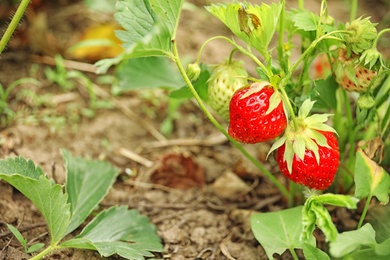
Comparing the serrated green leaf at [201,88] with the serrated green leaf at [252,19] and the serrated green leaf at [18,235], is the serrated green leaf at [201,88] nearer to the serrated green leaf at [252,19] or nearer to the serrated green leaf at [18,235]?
the serrated green leaf at [252,19]

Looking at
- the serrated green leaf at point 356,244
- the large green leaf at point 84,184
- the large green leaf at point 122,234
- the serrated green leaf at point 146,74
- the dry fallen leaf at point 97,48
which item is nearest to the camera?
the serrated green leaf at point 356,244

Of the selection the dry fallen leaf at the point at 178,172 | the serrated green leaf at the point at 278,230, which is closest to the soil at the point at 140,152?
the dry fallen leaf at the point at 178,172

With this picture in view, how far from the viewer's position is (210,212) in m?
1.69

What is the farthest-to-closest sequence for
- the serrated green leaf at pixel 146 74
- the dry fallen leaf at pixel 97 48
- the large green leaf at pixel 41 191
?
the dry fallen leaf at pixel 97 48 < the serrated green leaf at pixel 146 74 < the large green leaf at pixel 41 191

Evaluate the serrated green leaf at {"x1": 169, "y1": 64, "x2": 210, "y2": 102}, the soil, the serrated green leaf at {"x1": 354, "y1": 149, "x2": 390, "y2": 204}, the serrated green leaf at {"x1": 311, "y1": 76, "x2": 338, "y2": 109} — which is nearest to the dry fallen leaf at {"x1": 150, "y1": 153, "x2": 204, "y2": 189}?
the soil

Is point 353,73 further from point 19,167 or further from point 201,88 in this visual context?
point 19,167

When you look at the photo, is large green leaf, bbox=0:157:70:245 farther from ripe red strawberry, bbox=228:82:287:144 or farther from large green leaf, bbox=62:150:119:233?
ripe red strawberry, bbox=228:82:287:144

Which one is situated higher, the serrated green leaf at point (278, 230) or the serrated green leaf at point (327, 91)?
the serrated green leaf at point (327, 91)

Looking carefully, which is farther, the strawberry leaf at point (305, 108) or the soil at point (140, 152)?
the soil at point (140, 152)

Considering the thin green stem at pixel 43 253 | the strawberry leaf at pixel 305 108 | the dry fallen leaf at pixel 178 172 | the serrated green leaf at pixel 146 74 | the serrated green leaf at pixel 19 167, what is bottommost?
the dry fallen leaf at pixel 178 172

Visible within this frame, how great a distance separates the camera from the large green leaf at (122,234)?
4.45ft

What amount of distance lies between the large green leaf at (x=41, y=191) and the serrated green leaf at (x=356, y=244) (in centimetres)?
60

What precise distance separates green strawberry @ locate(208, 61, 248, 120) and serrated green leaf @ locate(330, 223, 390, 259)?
453mm

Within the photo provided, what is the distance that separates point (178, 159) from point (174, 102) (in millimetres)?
224
